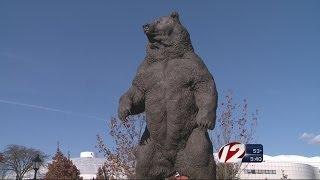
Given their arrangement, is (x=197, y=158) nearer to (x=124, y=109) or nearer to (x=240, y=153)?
(x=124, y=109)

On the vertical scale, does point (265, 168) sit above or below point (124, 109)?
above

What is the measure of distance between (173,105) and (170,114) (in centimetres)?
12

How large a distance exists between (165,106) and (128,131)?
16058mm

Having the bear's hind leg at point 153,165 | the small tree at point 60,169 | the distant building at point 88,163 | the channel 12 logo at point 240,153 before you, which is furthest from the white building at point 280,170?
the bear's hind leg at point 153,165

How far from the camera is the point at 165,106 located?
6.04 meters

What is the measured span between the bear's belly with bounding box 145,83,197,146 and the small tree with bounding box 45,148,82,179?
32.0m

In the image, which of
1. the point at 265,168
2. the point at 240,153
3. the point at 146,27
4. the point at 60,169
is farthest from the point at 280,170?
the point at 146,27

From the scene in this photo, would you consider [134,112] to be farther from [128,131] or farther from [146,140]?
[128,131]

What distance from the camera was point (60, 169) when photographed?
39.2 meters

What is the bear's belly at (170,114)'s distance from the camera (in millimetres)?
5918

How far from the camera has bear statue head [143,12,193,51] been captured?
6336 mm

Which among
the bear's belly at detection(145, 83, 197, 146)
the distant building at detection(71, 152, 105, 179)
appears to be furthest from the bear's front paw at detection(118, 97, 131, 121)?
the distant building at detection(71, 152, 105, 179)

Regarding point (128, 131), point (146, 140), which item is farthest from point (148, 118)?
point (128, 131)

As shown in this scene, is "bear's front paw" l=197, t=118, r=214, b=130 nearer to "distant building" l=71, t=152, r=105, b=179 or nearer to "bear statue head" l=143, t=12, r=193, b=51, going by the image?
"bear statue head" l=143, t=12, r=193, b=51
